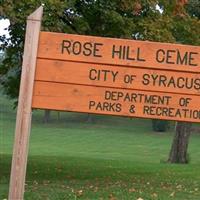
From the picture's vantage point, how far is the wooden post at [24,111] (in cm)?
615

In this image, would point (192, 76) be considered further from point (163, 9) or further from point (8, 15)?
point (163, 9)

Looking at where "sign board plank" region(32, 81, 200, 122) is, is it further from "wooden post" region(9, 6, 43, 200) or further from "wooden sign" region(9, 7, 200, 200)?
"wooden post" region(9, 6, 43, 200)

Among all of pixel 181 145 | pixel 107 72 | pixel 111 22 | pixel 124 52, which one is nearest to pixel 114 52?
pixel 124 52

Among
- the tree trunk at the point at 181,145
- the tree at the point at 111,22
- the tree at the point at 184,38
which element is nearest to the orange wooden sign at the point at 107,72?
the tree at the point at 111,22

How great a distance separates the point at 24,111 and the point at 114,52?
1.04 m

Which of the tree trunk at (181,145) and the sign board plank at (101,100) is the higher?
the sign board plank at (101,100)

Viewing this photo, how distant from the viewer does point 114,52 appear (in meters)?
6.25

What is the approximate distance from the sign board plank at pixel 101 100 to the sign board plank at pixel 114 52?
0.27 m

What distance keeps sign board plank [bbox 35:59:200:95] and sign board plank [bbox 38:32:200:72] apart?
0.17ft

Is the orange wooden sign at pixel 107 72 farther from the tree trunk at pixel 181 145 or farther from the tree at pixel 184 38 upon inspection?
the tree trunk at pixel 181 145

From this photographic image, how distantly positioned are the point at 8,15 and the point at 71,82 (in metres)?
5.56

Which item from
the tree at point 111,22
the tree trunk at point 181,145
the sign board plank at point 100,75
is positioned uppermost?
the tree at point 111,22

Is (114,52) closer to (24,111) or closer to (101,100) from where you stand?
(101,100)

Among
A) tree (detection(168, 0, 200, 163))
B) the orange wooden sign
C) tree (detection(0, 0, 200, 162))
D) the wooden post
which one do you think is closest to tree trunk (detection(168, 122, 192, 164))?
tree (detection(168, 0, 200, 163))
